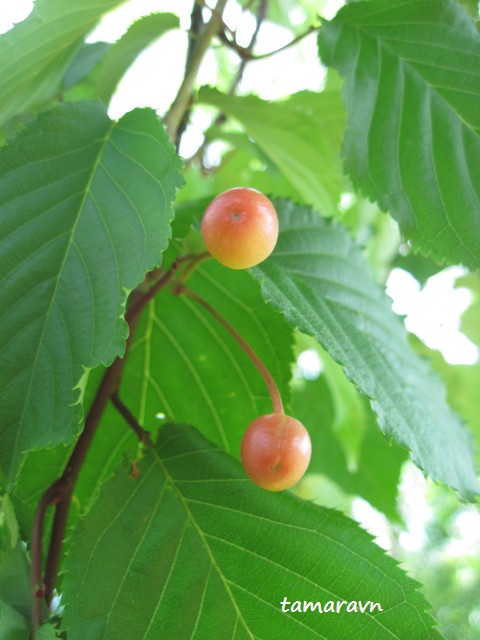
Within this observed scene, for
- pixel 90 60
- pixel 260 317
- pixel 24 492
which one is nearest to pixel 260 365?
pixel 260 317

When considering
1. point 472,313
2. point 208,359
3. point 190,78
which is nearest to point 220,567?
point 208,359

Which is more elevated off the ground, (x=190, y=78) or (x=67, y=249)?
(x=190, y=78)

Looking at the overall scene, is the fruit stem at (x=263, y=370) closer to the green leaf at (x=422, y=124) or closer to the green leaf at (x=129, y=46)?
the green leaf at (x=422, y=124)

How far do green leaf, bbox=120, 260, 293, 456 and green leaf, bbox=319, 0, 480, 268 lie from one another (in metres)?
0.19

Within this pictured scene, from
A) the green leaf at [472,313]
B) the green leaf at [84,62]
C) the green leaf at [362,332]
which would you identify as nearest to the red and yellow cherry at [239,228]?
the green leaf at [362,332]

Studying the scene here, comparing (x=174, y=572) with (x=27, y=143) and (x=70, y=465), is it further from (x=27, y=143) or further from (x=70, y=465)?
(x=27, y=143)

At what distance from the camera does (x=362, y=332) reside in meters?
0.81

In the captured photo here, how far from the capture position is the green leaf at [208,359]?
0.86m

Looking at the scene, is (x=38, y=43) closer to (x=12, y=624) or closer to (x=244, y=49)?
(x=244, y=49)

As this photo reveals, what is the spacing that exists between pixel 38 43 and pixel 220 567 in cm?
56

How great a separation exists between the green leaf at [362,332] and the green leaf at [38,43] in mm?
297

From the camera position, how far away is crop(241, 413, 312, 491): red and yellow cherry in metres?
0.63

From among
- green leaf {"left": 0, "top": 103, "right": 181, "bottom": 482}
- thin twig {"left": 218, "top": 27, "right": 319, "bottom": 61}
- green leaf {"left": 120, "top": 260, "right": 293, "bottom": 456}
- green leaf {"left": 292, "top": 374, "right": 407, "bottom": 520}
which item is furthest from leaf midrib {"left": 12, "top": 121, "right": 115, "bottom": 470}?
green leaf {"left": 292, "top": 374, "right": 407, "bottom": 520}

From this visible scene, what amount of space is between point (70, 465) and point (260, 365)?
0.21 m
